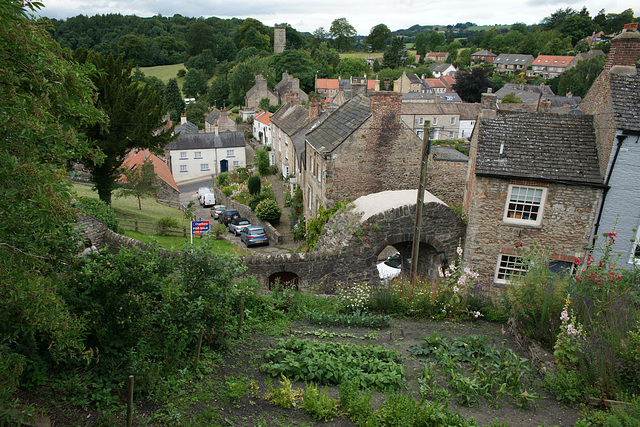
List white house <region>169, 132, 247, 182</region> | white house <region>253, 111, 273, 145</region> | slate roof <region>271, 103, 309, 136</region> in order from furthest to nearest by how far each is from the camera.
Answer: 1. white house <region>253, 111, 273, 145</region>
2. white house <region>169, 132, 247, 182</region>
3. slate roof <region>271, 103, 309, 136</region>

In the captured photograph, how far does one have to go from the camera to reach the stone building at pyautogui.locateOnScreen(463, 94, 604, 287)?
15.9 m

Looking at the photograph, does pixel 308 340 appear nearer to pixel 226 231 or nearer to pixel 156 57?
pixel 226 231

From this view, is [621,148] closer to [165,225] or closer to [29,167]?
[29,167]

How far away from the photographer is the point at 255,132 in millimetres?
73000

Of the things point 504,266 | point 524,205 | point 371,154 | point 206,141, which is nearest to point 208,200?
point 206,141

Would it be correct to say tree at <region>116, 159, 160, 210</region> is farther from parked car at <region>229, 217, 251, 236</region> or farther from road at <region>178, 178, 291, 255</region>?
parked car at <region>229, 217, 251, 236</region>

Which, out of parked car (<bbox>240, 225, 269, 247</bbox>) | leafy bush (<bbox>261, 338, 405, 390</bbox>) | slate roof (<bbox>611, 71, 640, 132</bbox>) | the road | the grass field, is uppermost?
the grass field

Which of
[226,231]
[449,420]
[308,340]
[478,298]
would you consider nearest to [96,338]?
[308,340]

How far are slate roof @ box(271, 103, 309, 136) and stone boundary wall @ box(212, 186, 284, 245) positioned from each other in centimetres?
859

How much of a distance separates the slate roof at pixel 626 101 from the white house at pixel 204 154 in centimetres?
4566

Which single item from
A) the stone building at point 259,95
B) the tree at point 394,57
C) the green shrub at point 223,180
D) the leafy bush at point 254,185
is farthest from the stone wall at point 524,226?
the tree at point 394,57

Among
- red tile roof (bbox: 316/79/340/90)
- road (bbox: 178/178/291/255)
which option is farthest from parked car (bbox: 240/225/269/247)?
red tile roof (bbox: 316/79/340/90)

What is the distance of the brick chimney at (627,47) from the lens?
53.9 feet

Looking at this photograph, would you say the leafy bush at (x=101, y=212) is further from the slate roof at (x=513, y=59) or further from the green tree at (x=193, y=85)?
the slate roof at (x=513, y=59)
